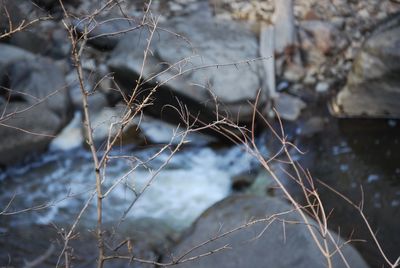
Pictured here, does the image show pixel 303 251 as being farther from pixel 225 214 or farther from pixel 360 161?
pixel 360 161

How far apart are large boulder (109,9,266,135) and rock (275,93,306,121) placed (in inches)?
13.1

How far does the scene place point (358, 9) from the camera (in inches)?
283

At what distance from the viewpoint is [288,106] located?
5.98m

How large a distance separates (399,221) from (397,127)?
5.14 ft

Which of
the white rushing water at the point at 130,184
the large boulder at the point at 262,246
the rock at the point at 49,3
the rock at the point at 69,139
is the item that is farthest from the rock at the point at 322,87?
the rock at the point at 49,3

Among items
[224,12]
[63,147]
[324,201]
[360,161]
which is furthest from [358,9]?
[63,147]

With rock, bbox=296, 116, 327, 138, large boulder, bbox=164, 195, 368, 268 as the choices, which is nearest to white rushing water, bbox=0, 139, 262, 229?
rock, bbox=296, 116, 327, 138

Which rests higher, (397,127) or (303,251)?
(303,251)

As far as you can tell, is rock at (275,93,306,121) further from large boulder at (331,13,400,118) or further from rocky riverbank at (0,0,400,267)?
large boulder at (331,13,400,118)

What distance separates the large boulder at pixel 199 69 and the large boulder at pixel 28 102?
2.59 ft

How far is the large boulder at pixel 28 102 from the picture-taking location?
16.5 ft

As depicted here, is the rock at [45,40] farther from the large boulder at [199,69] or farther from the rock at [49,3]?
the large boulder at [199,69]

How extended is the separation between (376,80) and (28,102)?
4.09m

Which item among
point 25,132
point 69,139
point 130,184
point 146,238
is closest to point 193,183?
point 130,184
